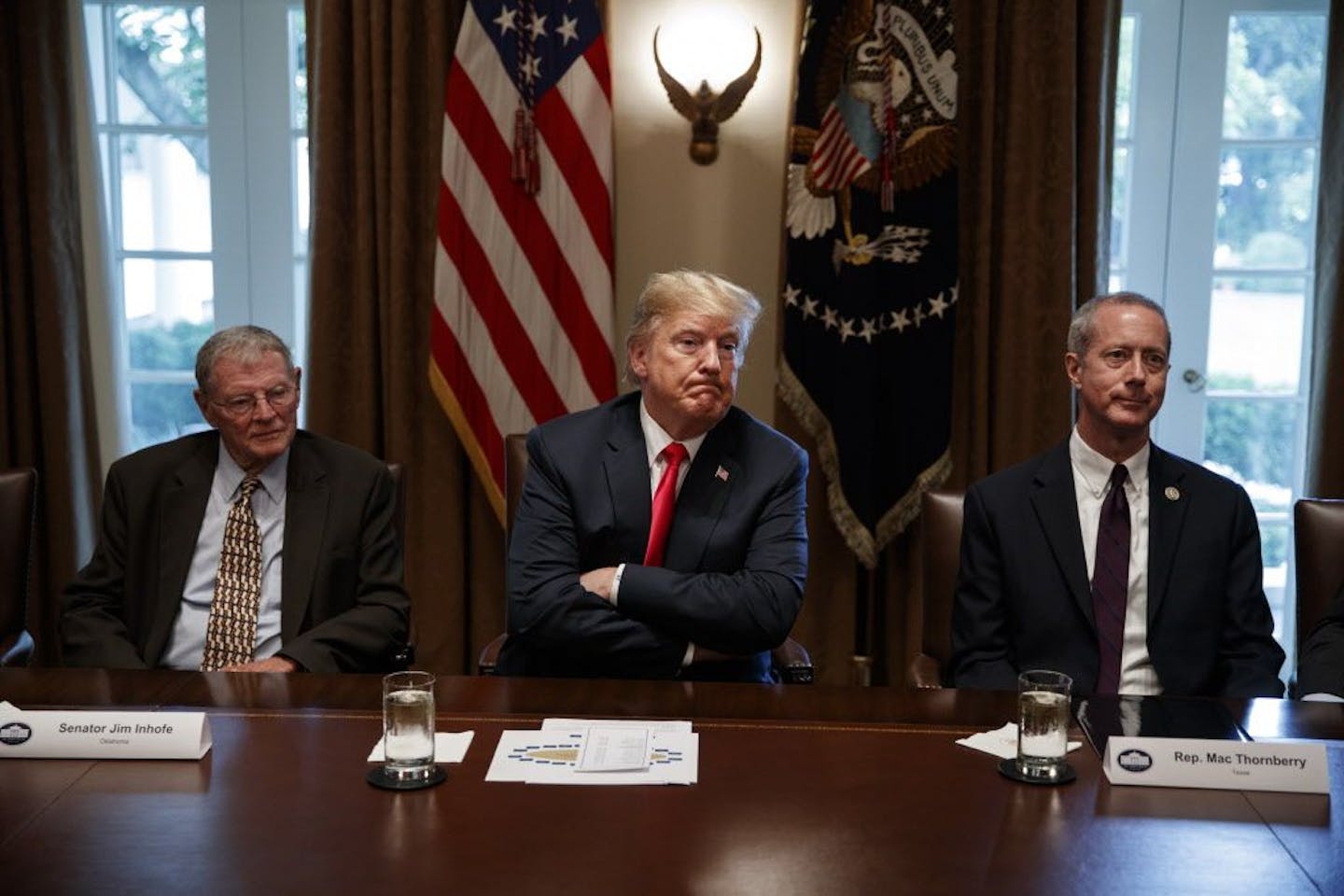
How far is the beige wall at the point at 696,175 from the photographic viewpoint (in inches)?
152

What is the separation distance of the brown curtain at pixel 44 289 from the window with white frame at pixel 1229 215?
3.18 m

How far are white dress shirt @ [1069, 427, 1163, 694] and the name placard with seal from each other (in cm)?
165

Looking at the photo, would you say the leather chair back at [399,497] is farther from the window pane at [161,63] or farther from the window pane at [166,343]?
the window pane at [161,63]

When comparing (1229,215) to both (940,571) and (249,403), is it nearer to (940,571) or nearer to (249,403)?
(940,571)

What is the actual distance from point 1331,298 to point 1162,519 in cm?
169

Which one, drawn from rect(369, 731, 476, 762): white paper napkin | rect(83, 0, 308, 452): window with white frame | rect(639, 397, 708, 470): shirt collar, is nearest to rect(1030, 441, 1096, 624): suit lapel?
rect(639, 397, 708, 470): shirt collar

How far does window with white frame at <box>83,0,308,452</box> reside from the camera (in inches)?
159

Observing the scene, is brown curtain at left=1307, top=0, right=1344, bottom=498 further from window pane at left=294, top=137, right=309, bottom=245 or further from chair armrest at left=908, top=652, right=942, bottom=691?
window pane at left=294, top=137, right=309, bottom=245

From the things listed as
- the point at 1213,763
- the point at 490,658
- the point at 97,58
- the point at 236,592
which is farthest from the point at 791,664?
the point at 97,58

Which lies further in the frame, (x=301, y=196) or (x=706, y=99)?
(x=301, y=196)


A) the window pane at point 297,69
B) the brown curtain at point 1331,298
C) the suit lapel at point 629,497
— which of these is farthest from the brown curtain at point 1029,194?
the window pane at point 297,69

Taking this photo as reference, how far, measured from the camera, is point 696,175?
3.94 m

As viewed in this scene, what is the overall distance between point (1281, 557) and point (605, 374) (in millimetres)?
2306

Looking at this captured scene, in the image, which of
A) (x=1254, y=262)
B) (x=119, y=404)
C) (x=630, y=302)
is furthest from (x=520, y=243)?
(x=1254, y=262)
